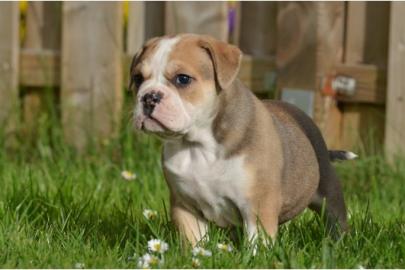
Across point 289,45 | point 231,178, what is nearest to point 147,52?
point 231,178

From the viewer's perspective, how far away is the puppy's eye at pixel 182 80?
3996 mm

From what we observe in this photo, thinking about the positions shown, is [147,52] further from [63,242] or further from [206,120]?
[63,242]

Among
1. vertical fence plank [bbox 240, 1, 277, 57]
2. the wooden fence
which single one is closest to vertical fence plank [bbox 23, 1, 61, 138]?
the wooden fence

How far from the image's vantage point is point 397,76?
6086 mm

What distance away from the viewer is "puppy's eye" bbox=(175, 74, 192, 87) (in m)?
4.00

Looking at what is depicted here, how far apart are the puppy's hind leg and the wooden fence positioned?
1597mm

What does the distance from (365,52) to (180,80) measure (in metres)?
2.67

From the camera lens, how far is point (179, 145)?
4.15 m

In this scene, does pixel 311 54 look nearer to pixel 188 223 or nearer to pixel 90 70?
pixel 90 70

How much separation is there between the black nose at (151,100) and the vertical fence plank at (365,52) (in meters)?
2.60

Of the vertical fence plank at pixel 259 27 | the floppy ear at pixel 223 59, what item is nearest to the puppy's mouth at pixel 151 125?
the floppy ear at pixel 223 59

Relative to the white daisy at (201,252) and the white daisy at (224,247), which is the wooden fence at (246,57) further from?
the white daisy at (201,252)

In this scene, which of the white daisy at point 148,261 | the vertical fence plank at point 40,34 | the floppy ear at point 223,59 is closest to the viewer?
the white daisy at point 148,261

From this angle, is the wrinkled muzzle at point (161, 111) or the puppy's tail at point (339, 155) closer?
the wrinkled muzzle at point (161, 111)
